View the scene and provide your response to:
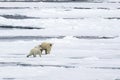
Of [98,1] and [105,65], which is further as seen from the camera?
[98,1]

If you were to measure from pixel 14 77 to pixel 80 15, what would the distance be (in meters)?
16.4

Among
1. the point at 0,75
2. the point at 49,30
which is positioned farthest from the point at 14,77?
the point at 49,30

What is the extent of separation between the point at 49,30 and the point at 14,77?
368 inches

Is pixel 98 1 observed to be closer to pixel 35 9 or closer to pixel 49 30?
pixel 35 9

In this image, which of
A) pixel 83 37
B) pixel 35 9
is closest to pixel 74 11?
pixel 35 9

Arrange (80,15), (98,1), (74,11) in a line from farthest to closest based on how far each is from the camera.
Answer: (98,1), (74,11), (80,15)

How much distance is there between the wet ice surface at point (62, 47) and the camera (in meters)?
10.1

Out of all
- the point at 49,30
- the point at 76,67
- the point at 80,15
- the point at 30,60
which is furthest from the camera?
the point at 80,15

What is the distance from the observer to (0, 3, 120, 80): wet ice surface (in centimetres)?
1013

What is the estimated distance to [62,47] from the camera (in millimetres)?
13922

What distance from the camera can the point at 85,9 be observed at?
93.8ft

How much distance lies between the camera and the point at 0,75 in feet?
32.4

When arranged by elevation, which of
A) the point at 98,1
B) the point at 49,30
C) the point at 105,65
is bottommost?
the point at 98,1

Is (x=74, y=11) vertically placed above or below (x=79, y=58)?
below
